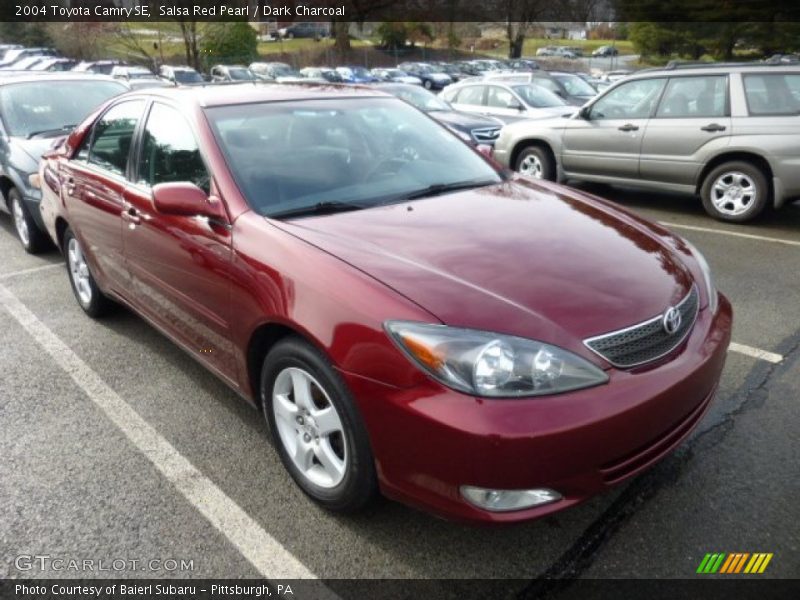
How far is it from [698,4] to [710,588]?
42.0 meters

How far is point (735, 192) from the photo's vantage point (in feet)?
22.4

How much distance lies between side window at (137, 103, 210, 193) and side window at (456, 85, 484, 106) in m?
9.50

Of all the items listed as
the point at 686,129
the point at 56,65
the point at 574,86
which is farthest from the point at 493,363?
the point at 56,65

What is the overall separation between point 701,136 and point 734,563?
19.1ft

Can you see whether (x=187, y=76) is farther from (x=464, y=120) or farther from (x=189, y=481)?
(x=189, y=481)

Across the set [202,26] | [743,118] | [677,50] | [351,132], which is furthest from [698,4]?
[351,132]

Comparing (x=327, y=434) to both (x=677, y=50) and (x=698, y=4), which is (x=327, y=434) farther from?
(x=677, y=50)

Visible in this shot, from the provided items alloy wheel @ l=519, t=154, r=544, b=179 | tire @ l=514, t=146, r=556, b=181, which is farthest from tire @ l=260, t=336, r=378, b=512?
alloy wheel @ l=519, t=154, r=544, b=179

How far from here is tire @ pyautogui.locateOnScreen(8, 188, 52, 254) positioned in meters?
6.09

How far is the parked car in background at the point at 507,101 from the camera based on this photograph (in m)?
11.4

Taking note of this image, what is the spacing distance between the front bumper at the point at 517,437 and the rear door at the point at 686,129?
5.57 m

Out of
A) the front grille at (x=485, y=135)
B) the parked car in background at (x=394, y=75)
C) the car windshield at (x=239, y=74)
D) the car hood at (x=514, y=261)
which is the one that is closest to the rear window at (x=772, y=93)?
the front grille at (x=485, y=135)

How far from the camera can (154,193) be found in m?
2.83

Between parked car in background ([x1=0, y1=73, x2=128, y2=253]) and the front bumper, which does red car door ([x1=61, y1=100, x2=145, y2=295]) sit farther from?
the front bumper
